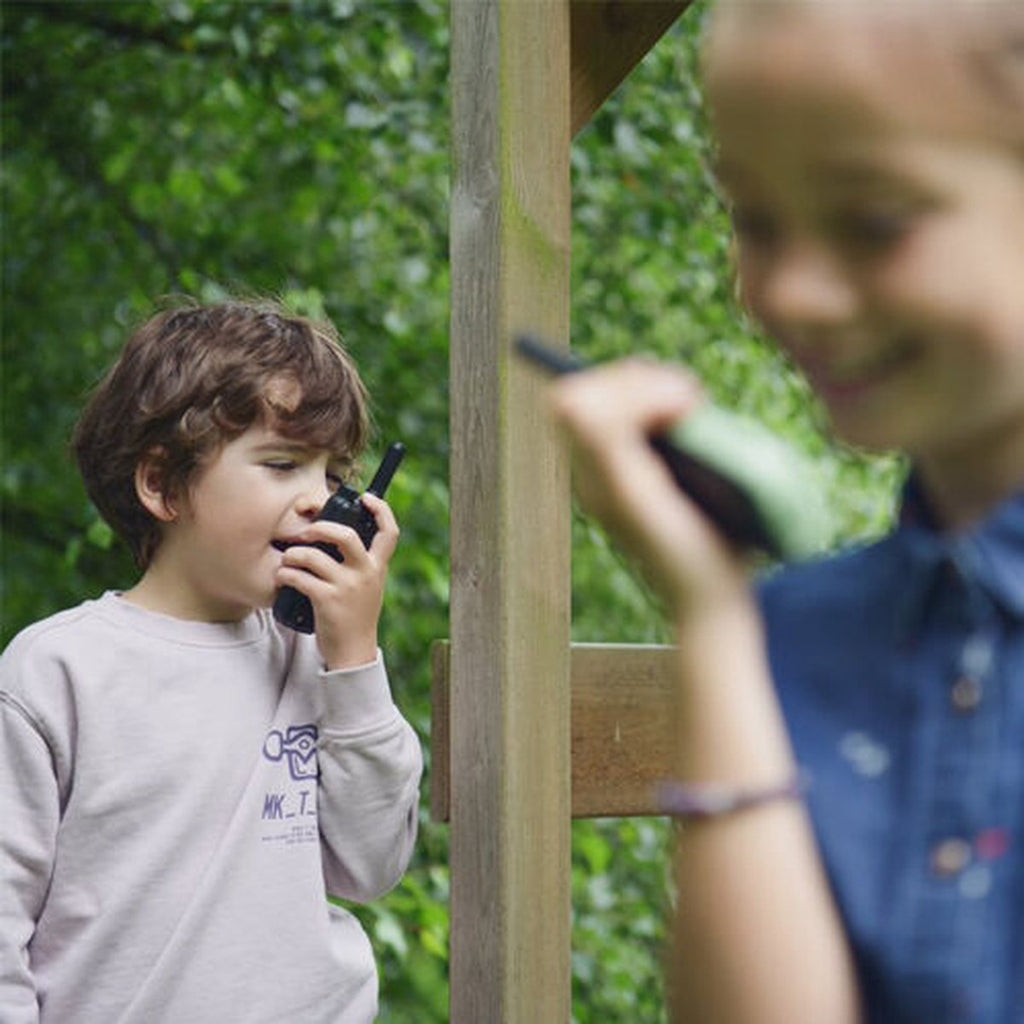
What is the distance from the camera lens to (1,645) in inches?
175

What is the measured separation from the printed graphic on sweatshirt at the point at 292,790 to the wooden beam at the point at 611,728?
154 mm

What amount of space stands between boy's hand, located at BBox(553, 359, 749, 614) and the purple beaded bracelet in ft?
0.28

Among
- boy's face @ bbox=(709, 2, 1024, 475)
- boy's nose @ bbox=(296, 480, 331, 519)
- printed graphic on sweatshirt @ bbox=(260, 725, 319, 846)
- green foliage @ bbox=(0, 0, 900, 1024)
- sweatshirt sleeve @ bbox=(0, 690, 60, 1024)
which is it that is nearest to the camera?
boy's face @ bbox=(709, 2, 1024, 475)

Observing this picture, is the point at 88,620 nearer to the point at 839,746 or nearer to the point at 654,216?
the point at 839,746

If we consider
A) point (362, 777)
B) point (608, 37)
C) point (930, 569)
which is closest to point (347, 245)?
point (608, 37)

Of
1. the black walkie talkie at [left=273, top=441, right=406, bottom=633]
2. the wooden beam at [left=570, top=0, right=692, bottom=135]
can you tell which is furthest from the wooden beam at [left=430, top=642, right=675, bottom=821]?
the wooden beam at [left=570, top=0, right=692, bottom=135]

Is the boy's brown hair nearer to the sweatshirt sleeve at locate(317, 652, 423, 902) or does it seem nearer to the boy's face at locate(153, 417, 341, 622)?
the boy's face at locate(153, 417, 341, 622)

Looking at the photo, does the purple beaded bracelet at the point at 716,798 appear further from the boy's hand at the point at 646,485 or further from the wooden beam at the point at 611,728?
the wooden beam at the point at 611,728

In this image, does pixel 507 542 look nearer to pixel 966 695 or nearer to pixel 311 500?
pixel 311 500

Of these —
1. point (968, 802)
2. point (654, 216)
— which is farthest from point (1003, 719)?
point (654, 216)

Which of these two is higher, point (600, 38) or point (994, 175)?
point (600, 38)

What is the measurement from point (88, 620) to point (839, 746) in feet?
4.64

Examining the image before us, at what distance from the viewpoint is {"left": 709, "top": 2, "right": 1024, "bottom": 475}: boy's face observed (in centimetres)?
88

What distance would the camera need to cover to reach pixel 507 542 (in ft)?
6.92
